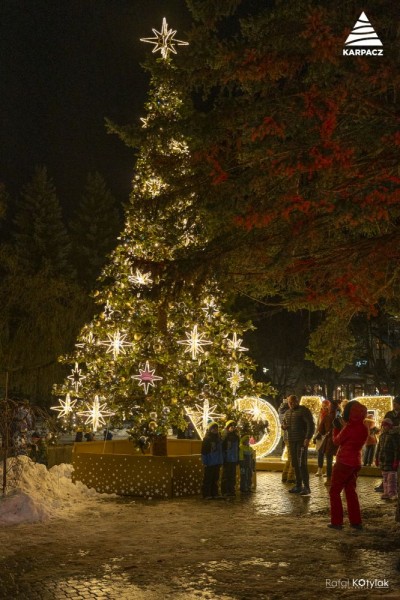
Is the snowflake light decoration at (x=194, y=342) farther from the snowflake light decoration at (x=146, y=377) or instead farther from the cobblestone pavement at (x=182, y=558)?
the cobblestone pavement at (x=182, y=558)

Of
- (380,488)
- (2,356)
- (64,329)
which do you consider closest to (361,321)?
(64,329)

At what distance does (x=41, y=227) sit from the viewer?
52188mm

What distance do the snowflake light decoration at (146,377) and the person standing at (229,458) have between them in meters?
1.81

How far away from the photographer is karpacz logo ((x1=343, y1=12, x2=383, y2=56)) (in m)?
10.3

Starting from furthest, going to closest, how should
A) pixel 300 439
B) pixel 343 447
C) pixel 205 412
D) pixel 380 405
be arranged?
pixel 380 405 → pixel 205 412 → pixel 300 439 → pixel 343 447

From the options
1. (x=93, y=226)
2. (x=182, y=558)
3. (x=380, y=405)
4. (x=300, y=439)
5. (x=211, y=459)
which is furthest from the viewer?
(x=93, y=226)

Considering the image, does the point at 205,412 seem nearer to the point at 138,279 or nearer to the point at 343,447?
the point at 138,279

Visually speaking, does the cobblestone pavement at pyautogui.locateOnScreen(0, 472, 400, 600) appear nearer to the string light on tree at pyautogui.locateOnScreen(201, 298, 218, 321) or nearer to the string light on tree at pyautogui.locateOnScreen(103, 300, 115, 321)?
the string light on tree at pyautogui.locateOnScreen(103, 300, 115, 321)

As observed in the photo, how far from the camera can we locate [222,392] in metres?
15.2

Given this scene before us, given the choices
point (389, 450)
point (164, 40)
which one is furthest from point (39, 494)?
point (164, 40)

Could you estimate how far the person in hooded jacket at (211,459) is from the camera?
45.7 ft

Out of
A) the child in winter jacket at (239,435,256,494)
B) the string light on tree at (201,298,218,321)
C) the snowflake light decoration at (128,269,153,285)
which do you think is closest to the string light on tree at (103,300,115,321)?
the snowflake light decoration at (128,269,153,285)

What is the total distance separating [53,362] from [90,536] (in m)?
16.5

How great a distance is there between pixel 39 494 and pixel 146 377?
349cm
